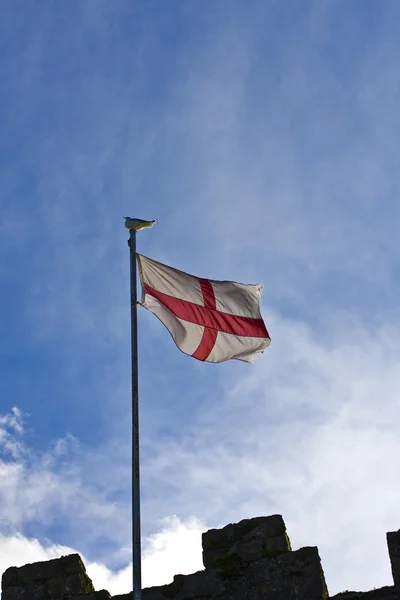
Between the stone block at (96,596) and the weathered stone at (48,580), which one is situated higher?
the weathered stone at (48,580)

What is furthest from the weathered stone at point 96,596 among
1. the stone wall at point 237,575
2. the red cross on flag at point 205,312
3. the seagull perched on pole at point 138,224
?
the seagull perched on pole at point 138,224

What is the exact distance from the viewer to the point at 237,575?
10562mm

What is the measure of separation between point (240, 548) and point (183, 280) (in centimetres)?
388

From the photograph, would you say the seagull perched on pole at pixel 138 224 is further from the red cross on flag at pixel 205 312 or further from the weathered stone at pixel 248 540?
the weathered stone at pixel 248 540

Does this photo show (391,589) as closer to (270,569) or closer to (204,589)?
(270,569)

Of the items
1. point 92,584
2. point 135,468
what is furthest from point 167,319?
point 92,584

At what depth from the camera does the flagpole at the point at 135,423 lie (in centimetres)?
958

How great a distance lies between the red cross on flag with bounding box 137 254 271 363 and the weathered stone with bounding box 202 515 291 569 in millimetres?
2483

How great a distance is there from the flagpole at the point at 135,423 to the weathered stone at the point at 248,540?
1396mm

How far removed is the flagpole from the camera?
9.58 meters

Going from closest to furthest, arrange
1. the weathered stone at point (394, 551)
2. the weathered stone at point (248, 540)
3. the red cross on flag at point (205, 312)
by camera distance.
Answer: the weathered stone at point (394, 551) → the weathered stone at point (248, 540) → the red cross on flag at point (205, 312)

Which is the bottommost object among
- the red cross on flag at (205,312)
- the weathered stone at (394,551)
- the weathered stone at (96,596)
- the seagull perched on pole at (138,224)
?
the weathered stone at (394,551)

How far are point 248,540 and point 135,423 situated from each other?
2.00 metres

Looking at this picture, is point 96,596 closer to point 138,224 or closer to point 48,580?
point 48,580
